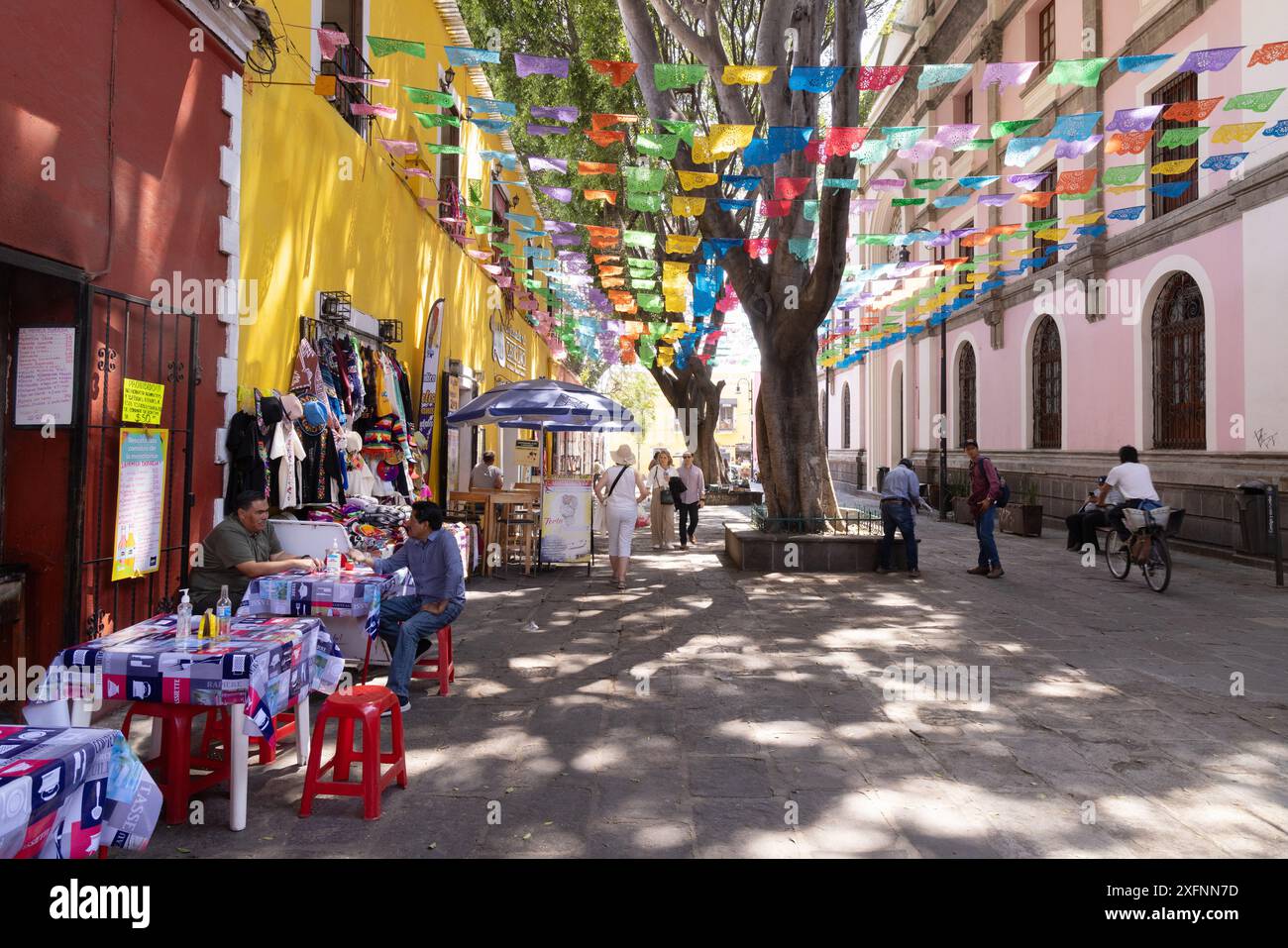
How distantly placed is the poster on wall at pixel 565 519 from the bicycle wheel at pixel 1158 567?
715cm

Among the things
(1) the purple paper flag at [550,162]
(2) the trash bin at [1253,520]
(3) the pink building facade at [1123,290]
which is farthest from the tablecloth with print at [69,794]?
(2) the trash bin at [1253,520]

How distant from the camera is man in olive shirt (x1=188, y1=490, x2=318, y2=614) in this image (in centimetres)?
510

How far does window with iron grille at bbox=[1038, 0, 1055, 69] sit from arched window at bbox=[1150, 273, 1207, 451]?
7.22 metres

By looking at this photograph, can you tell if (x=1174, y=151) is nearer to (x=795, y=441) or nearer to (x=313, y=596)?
(x=795, y=441)

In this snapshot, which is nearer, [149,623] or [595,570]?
[149,623]

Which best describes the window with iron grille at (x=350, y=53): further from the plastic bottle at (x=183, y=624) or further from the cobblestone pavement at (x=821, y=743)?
the plastic bottle at (x=183, y=624)

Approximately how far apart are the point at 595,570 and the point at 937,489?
14.5 metres

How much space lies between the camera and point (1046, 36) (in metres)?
18.7

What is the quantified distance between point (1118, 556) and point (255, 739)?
418 inches

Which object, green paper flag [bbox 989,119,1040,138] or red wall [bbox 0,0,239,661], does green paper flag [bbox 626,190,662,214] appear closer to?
green paper flag [bbox 989,119,1040,138]

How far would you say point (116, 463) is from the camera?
5.34 m

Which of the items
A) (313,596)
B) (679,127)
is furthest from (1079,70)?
(313,596)
